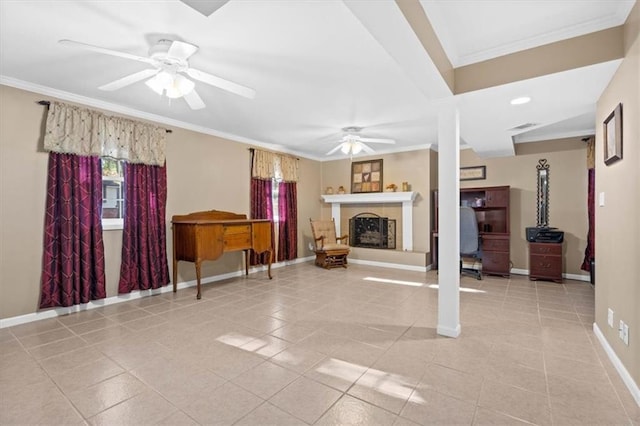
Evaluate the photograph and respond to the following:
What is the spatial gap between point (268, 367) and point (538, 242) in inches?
183

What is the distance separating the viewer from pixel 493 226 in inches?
212

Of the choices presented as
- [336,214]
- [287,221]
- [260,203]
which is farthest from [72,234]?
[336,214]

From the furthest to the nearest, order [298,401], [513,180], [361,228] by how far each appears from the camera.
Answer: [361,228] → [513,180] → [298,401]

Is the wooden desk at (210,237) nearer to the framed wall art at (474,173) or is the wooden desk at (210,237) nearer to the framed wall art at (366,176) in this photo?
the framed wall art at (366,176)

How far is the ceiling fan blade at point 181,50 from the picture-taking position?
84.7 inches

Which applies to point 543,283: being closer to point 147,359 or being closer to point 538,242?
point 538,242

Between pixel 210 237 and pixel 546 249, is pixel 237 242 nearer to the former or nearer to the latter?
pixel 210 237

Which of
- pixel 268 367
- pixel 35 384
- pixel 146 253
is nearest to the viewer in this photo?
pixel 35 384

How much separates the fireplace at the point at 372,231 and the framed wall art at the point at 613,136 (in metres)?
3.92

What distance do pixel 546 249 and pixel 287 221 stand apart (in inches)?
176

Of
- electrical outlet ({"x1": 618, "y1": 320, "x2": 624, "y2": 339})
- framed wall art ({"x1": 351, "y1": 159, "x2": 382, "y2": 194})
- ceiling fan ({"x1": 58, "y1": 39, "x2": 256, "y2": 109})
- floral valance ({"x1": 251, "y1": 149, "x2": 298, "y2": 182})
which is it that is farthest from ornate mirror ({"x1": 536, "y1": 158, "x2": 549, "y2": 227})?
ceiling fan ({"x1": 58, "y1": 39, "x2": 256, "y2": 109})

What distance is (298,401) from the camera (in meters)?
1.75

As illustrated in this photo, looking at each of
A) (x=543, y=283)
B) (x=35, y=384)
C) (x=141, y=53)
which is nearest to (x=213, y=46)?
(x=141, y=53)

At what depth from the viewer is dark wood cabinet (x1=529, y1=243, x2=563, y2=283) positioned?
4.57 metres
